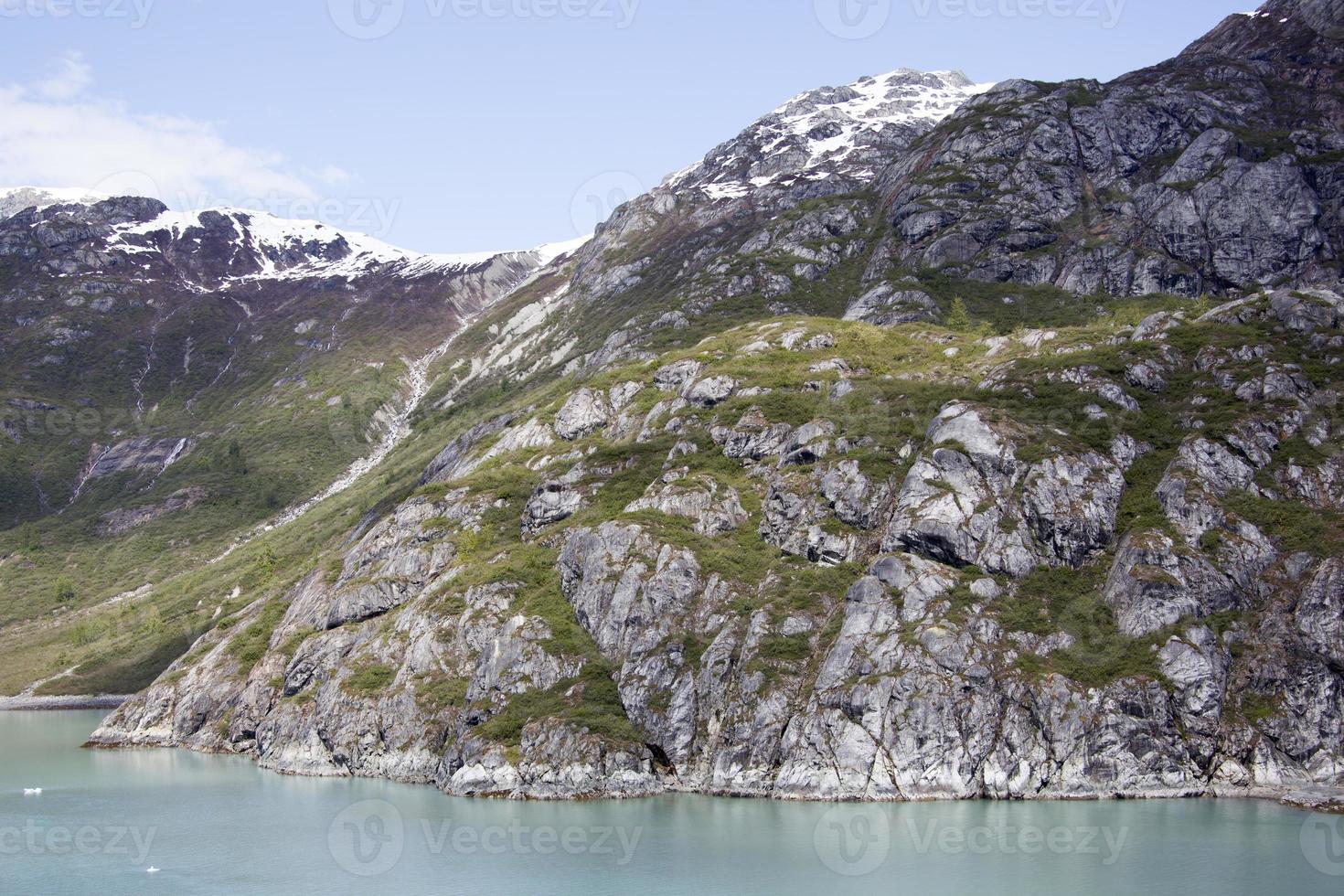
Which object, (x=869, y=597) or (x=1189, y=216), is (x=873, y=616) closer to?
(x=869, y=597)

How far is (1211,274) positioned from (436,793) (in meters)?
151

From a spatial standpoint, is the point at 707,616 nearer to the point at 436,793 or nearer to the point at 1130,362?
the point at 436,793

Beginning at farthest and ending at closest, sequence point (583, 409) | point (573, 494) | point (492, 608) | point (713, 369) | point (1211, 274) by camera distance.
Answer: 1. point (1211, 274)
2. point (583, 409)
3. point (713, 369)
4. point (573, 494)
5. point (492, 608)

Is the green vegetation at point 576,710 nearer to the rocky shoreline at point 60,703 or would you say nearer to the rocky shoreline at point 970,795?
the rocky shoreline at point 970,795

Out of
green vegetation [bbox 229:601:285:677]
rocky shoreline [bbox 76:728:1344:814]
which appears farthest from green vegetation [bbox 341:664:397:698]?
green vegetation [bbox 229:601:285:677]

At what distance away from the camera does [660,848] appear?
6869 centimetres

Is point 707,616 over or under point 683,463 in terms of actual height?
under

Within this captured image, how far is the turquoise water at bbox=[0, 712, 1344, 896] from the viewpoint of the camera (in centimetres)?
6084

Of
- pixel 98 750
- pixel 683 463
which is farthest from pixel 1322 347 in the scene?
pixel 98 750

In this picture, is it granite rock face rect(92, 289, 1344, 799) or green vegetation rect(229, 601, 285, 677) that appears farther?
green vegetation rect(229, 601, 285, 677)

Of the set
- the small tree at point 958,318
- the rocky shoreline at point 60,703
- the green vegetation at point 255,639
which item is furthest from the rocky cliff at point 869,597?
the rocky shoreline at point 60,703

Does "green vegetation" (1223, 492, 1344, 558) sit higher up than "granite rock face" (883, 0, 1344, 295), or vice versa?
"granite rock face" (883, 0, 1344, 295)

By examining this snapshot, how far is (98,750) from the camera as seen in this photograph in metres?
120

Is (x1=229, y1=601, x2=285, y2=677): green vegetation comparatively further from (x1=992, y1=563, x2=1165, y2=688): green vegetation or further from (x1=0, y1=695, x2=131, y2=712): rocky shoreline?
(x1=992, y1=563, x2=1165, y2=688): green vegetation
